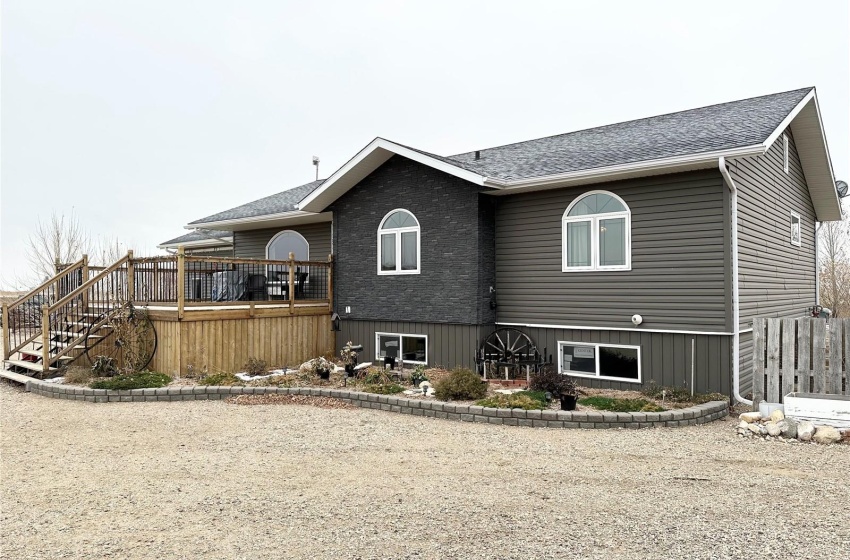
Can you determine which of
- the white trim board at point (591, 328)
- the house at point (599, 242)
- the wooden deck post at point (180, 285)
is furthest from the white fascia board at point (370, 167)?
the wooden deck post at point (180, 285)

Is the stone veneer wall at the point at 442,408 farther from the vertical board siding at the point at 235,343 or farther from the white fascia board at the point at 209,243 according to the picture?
the white fascia board at the point at 209,243

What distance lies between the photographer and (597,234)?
902cm

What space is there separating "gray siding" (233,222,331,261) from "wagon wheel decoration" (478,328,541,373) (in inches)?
200

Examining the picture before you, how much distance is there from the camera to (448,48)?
59.9 ft

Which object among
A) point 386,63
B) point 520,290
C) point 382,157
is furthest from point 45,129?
point 520,290

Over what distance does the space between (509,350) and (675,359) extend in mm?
2679

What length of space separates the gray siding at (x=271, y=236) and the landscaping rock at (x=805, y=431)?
9.85m

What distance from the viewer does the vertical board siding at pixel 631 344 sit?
7961 millimetres

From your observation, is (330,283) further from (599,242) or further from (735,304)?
(735,304)

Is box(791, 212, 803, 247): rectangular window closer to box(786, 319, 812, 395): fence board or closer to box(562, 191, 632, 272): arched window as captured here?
box(562, 191, 632, 272): arched window

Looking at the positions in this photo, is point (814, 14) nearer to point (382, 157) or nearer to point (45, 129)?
point (382, 157)

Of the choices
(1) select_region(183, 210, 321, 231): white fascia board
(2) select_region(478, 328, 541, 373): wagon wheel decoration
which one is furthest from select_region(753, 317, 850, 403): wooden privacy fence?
(1) select_region(183, 210, 321, 231): white fascia board

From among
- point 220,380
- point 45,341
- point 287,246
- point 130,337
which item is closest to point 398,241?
point 220,380

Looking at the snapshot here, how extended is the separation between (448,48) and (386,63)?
2.49 m
